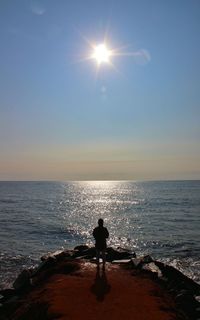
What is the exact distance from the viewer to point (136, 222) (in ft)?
169

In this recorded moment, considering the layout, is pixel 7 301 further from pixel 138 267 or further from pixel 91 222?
pixel 91 222

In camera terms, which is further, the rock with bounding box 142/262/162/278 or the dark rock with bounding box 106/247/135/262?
the dark rock with bounding box 106/247/135/262

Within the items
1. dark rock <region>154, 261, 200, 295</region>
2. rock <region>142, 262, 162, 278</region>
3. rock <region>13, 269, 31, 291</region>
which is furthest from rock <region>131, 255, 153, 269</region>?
rock <region>13, 269, 31, 291</region>

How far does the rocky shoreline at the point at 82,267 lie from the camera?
45.6 feet

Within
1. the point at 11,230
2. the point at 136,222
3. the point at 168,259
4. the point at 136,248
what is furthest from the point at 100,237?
the point at 136,222

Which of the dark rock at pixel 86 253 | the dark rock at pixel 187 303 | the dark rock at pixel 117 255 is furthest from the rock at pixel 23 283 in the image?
the dark rock at pixel 187 303

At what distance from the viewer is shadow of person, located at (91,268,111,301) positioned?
14.2 meters

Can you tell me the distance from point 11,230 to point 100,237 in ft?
93.6

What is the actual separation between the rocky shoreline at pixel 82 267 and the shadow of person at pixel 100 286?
2.02 metres

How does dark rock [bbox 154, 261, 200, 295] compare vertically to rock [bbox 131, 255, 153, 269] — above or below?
below

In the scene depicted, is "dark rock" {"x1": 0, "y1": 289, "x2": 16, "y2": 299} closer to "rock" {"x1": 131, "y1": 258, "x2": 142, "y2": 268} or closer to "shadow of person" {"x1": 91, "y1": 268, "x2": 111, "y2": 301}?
"shadow of person" {"x1": 91, "y1": 268, "x2": 111, "y2": 301}

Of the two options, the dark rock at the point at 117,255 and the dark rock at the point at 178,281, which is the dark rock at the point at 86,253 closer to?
the dark rock at the point at 117,255

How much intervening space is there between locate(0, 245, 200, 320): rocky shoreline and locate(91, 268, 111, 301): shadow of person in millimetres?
2022

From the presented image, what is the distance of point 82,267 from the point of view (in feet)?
61.5
